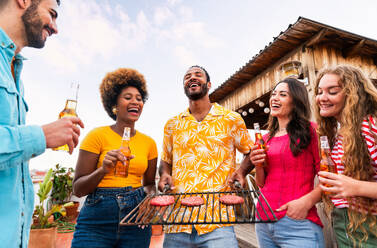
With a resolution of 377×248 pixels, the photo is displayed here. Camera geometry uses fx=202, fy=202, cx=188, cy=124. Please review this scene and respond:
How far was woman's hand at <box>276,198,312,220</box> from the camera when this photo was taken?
1596mm

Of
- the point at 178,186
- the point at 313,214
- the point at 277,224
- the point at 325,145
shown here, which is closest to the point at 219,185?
the point at 178,186

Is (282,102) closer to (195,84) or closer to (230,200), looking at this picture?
(195,84)

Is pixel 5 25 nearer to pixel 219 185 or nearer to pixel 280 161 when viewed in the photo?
pixel 219 185

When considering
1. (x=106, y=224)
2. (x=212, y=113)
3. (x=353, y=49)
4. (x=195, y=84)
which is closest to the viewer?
(x=106, y=224)

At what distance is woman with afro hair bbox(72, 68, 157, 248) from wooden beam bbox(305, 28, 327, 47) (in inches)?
179

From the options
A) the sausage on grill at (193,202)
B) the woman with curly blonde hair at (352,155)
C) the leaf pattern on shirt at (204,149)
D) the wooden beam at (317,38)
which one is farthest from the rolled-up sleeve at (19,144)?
the wooden beam at (317,38)

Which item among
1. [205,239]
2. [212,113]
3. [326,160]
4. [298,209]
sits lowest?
[205,239]

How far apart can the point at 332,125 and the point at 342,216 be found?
749mm

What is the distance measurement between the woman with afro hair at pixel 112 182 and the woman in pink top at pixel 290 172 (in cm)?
113

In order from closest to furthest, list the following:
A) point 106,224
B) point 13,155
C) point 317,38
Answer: point 13,155 < point 106,224 < point 317,38

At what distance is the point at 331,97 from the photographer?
1.65 m

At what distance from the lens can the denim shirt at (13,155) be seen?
3.04 feet

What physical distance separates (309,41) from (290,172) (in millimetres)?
4389

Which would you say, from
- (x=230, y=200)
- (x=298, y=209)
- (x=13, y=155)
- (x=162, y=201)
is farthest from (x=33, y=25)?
(x=298, y=209)
